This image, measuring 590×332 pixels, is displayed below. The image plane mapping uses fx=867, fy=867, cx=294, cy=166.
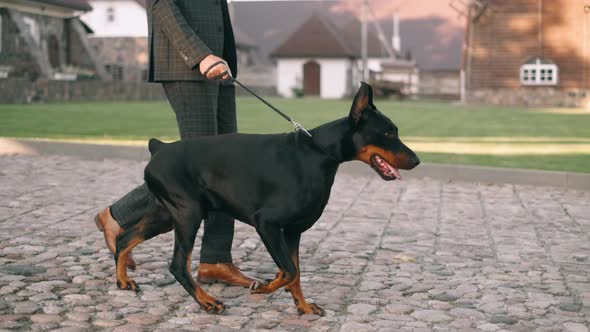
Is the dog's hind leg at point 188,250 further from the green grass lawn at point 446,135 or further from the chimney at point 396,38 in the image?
the chimney at point 396,38

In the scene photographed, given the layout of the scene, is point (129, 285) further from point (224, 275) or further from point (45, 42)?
point (45, 42)

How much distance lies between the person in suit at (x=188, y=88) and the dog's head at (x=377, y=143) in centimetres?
96

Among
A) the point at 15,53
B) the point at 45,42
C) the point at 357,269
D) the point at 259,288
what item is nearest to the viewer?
the point at 259,288

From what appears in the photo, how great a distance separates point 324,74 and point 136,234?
62994 mm

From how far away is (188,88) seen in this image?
16.4ft

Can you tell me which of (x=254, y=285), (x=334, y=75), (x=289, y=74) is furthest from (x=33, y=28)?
(x=254, y=285)

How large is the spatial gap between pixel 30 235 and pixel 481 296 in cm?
335

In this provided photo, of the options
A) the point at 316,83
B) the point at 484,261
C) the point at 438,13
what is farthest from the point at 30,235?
the point at 438,13

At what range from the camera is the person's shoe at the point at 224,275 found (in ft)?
16.5

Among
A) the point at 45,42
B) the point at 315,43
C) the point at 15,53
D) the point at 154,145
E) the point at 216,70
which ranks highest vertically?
the point at 315,43

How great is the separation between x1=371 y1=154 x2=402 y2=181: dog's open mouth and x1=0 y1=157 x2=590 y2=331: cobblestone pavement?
72 cm

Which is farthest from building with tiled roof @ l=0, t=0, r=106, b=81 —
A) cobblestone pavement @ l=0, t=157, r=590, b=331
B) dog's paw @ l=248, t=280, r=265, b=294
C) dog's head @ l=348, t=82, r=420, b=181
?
dog's head @ l=348, t=82, r=420, b=181

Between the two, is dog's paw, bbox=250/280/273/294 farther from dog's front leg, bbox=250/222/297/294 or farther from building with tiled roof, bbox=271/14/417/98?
building with tiled roof, bbox=271/14/417/98

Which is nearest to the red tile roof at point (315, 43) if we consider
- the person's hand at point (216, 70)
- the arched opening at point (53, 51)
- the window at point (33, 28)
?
the arched opening at point (53, 51)
